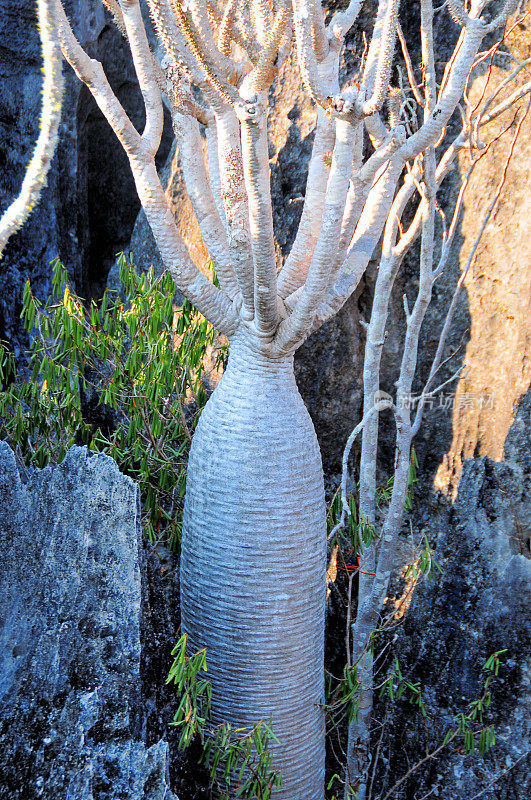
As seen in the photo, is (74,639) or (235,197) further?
(235,197)

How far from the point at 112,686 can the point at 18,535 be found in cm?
42

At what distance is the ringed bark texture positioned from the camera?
4.75 ft

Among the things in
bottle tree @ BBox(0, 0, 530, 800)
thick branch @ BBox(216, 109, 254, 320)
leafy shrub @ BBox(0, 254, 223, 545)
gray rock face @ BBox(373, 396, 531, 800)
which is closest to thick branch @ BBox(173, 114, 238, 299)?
bottle tree @ BBox(0, 0, 530, 800)

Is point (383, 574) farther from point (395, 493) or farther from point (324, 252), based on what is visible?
point (324, 252)

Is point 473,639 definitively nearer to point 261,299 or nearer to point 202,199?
point 261,299

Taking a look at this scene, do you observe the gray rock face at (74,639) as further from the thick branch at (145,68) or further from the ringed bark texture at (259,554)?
the thick branch at (145,68)

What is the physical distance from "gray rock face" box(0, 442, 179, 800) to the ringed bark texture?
0.18m

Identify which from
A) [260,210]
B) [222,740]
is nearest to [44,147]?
[260,210]

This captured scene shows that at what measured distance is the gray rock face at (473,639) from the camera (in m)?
1.95

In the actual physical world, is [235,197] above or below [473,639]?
above

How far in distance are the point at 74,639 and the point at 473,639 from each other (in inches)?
51.2

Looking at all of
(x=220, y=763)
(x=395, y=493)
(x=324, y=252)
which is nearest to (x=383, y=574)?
(x=395, y=493)

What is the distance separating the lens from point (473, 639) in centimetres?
205
